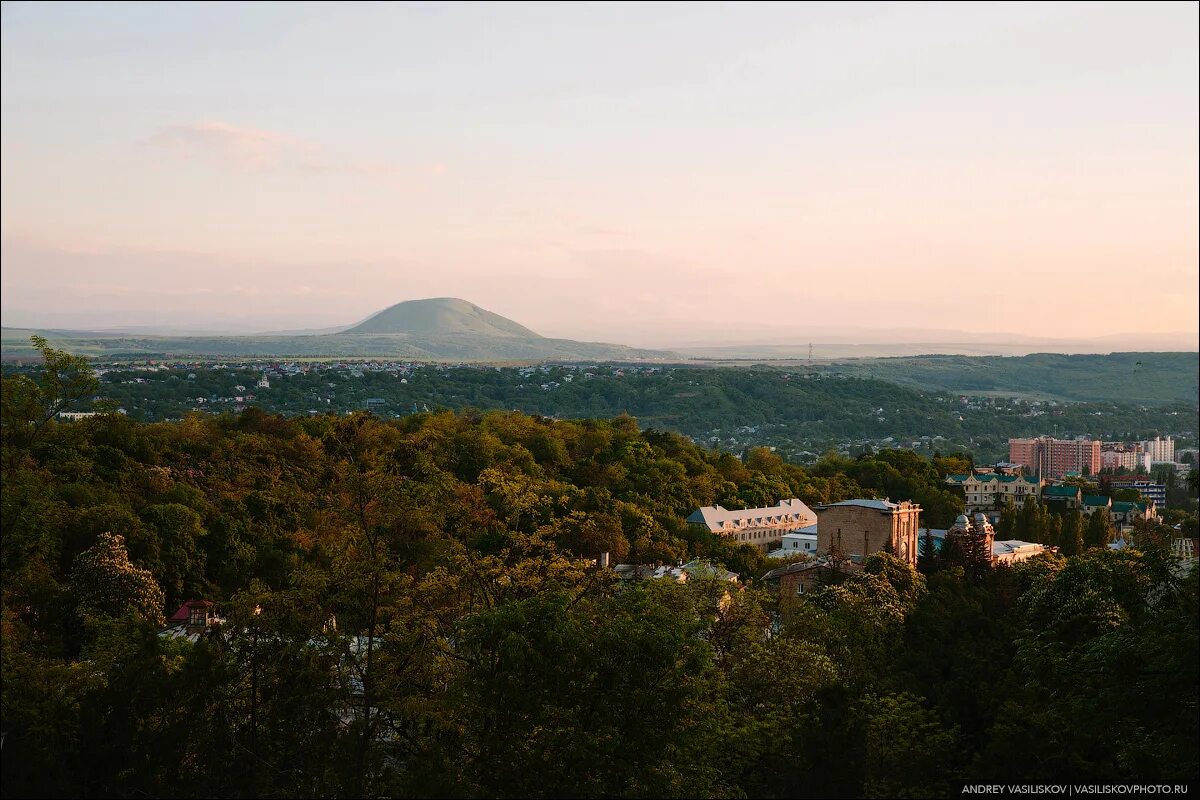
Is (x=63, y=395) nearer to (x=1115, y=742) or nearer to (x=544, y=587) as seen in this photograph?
(x=544, y=587)

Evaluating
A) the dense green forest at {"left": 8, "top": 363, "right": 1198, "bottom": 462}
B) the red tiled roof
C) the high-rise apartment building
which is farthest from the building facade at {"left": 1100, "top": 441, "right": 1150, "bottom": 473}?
the red tiled roof

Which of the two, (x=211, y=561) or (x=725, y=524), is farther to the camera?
(x=725, y=524)

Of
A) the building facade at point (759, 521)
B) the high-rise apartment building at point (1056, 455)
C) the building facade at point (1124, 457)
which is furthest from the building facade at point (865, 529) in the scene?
the building facade at point (1124, 457)

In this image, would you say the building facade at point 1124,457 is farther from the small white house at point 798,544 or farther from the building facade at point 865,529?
the building facade at point 865,529

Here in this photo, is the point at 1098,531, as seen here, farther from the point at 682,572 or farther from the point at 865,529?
the point at 682,572

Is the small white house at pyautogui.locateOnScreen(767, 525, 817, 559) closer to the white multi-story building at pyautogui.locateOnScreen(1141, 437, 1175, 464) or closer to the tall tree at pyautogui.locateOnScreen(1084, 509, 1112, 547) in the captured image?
the tall tree at pyautogui.locateOnScreen(1084, 509, 1112, 547)

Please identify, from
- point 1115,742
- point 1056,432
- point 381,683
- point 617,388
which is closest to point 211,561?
point 381,683
